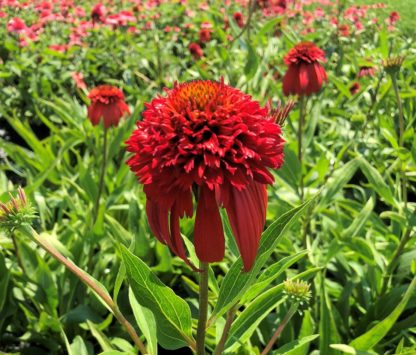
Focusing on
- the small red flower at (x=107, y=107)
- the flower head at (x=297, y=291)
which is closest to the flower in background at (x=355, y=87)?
the small red flower at (x=107, y=107)

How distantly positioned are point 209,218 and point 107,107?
3.46 ft

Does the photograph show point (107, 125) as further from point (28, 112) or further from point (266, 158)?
point (28, 112)

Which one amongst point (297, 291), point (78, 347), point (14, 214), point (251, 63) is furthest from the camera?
point (251, 63)

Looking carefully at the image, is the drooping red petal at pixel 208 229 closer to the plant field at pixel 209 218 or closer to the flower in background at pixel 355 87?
the plant field at pixel 209 218

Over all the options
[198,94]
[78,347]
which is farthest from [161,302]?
[78,347]

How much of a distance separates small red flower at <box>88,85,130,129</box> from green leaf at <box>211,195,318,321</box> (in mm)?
927

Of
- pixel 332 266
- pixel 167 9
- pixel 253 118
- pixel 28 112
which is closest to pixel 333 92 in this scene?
pixel 332 266

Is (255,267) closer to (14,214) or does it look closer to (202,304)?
(202,304)

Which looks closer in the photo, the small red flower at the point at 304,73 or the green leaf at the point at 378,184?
the green leaf at the point at 378,184

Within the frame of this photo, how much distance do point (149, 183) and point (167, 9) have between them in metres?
4.15

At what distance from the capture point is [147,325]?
82cm

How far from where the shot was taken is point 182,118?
1.99 feet

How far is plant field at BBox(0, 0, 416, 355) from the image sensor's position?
1.97ft

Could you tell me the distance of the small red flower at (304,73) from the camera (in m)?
1.47
